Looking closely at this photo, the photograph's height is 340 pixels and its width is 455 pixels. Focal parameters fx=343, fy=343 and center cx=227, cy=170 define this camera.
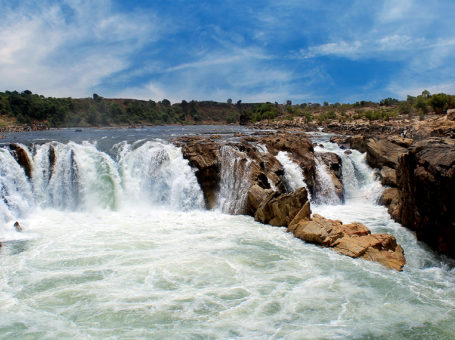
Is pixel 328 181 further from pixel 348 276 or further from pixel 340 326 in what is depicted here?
pixel 340 326

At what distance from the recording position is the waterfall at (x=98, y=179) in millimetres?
15344

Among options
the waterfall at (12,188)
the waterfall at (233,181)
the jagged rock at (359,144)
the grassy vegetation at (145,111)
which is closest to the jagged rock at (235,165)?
the waterfall at (233,181)

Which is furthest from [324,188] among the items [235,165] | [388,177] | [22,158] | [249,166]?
[22,158]

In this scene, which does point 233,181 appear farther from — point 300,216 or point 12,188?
point 12,188

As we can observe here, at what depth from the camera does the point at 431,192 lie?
401 inches

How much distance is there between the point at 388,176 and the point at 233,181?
8.14m

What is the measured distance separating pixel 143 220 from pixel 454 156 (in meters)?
11.0

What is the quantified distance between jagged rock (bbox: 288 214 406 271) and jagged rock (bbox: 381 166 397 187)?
699 centimetres

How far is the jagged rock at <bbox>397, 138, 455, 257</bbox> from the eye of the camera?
31.3 feet

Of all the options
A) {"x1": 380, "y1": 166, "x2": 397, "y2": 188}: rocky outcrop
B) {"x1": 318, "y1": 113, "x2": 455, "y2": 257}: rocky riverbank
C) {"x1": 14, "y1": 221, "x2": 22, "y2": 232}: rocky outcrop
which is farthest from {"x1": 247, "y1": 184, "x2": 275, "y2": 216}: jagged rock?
{"x1": 14, "y1": 221, "x2": 22, "y2": 232}: rocky outcrop

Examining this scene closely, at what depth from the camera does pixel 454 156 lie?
9641 mm

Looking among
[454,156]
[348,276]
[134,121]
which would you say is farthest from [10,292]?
[134,121]

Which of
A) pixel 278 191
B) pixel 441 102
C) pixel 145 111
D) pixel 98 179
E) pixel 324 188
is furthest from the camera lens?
pixel 145 111

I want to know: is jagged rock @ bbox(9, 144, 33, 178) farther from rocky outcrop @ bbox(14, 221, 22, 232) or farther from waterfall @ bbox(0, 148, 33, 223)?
rocky outcrop @ bbox(14, 221, 22, 232)
